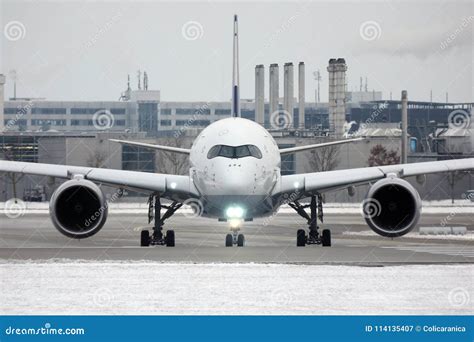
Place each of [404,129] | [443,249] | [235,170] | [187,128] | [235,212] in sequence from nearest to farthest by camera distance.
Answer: [235,170] → [443,249] → [235,212] → [404,129] → [187,128]

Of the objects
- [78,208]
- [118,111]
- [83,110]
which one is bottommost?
[78,208]

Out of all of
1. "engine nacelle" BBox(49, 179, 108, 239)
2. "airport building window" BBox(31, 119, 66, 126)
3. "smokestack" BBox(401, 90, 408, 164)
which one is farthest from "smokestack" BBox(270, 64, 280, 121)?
"engine nacelle" BBox(49, 179, 108, 239)

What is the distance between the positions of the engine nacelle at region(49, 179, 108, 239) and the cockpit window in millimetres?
3512

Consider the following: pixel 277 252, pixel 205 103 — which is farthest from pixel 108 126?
pixel 277 252

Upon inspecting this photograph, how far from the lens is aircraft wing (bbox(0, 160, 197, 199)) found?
3306 centimetres

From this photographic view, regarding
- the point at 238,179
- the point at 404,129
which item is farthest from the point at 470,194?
the point at 238,179

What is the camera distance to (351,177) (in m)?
33.8

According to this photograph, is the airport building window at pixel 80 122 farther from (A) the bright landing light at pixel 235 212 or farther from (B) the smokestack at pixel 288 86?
(A) the bright landing light at pixel 235 212

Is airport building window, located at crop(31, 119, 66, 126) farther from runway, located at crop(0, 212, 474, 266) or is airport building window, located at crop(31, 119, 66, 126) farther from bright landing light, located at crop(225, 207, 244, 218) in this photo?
bright landing light, located at crop(225, 207, 244, 218)

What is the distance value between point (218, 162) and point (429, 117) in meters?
132

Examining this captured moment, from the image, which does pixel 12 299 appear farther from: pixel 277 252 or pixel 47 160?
pixel 47 160

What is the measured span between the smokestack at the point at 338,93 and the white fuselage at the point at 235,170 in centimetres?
7438

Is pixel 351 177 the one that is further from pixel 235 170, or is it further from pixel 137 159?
pixel 137 159

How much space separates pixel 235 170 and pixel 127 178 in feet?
14.4
